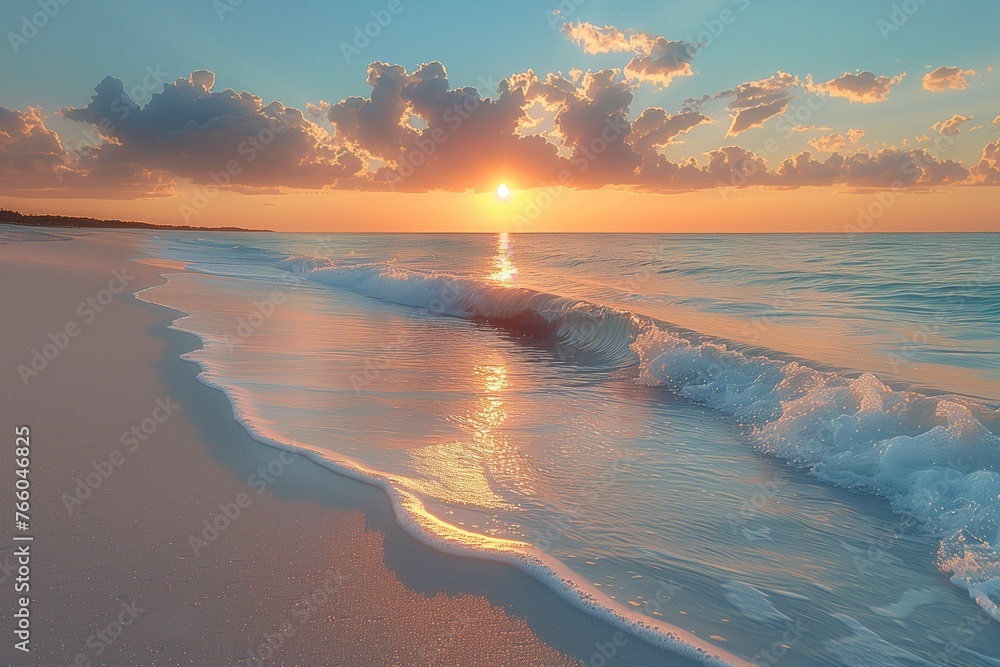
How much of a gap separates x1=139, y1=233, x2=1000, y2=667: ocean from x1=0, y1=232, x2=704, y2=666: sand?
277mm

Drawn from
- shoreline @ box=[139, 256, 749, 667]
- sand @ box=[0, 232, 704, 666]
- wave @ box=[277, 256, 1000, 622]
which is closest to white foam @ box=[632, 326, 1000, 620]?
wave @ box=[277, 256, 1000, 622]

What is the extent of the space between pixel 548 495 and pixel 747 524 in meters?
1.44

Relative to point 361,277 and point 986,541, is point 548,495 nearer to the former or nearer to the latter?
point 986,541

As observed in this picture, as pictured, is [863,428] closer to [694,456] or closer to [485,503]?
[694,456]

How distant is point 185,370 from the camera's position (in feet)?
24.6

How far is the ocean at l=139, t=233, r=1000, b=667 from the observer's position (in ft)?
10.9

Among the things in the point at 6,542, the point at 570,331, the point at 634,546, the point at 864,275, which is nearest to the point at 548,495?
the point at 634,546

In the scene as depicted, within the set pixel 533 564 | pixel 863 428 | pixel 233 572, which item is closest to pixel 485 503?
pixel 533 564

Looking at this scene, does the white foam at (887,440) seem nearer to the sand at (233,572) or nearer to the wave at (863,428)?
the wave at (863,428)

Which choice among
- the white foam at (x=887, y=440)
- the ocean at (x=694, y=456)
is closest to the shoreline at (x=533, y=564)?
the ocean at (x=694, y=456)

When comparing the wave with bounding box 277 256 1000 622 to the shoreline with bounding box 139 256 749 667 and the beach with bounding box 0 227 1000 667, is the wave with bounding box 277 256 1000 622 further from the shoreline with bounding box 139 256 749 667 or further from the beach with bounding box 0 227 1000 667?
the shoreline with bounding box 139 256 749 667

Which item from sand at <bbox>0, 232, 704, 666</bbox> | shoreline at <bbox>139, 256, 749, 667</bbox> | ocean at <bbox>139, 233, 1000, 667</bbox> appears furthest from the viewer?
ocean at <bbox>139, 233, 1000, 667</bbox>

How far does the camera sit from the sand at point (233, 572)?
2.66 m

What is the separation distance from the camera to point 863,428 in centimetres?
604
